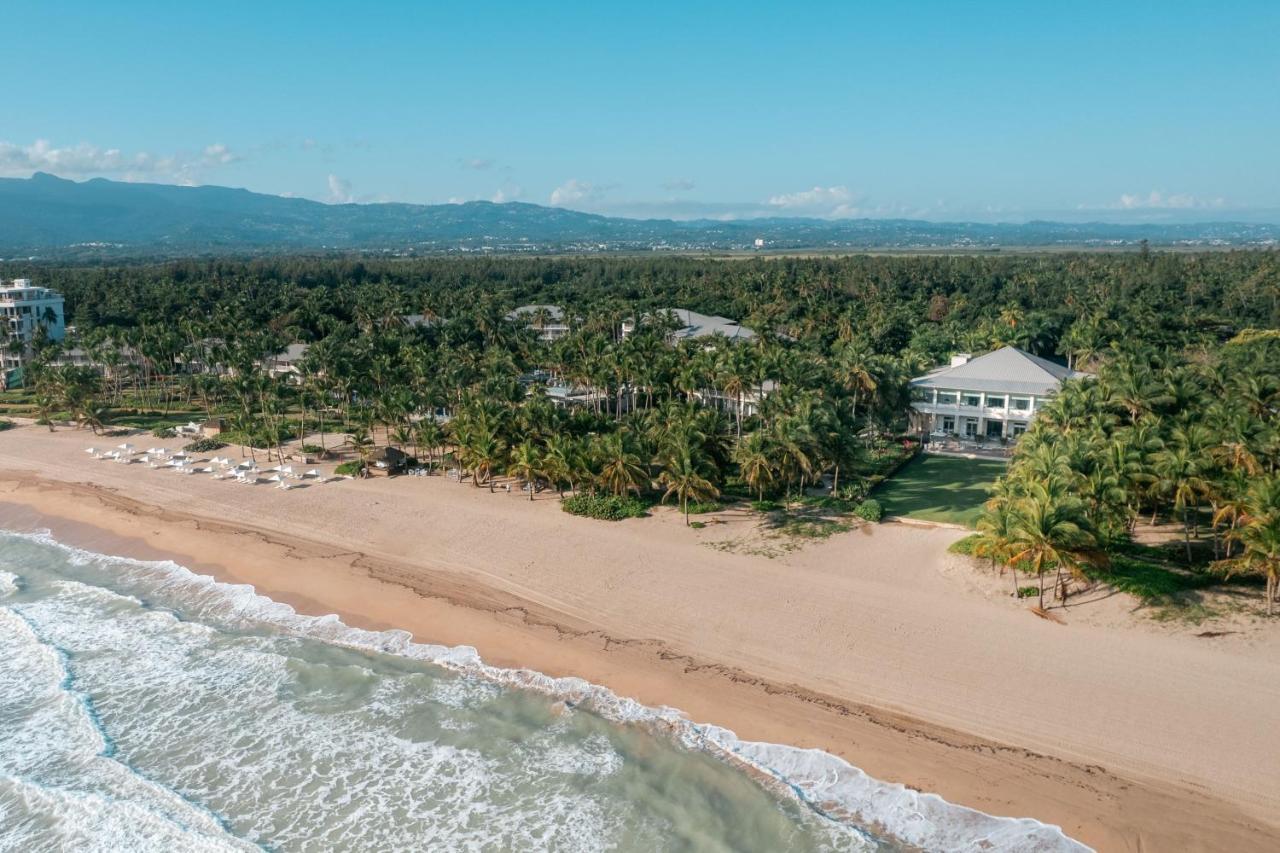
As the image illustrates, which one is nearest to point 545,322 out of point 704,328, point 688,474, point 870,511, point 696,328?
point 696,328

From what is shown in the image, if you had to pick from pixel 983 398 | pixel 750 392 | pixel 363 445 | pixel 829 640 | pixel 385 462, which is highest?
pixel 750 392

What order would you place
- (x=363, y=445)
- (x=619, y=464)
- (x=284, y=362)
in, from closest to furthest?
(x=619, y=464)
(x=363, y=445)
(x=284, y=362)

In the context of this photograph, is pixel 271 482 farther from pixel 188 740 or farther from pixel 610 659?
pixel 610 659

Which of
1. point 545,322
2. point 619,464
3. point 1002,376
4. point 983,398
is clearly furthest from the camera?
point 545,322

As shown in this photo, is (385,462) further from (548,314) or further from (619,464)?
(548,314)

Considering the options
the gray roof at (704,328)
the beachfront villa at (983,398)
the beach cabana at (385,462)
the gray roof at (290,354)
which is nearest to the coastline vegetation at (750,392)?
the beach cabana at (385,462)

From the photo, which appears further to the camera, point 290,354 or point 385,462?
point 290,354

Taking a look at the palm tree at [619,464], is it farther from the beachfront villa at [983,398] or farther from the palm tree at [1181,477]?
the beachfront villa at [983,398]

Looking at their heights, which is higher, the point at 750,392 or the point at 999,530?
the point at 750,392
